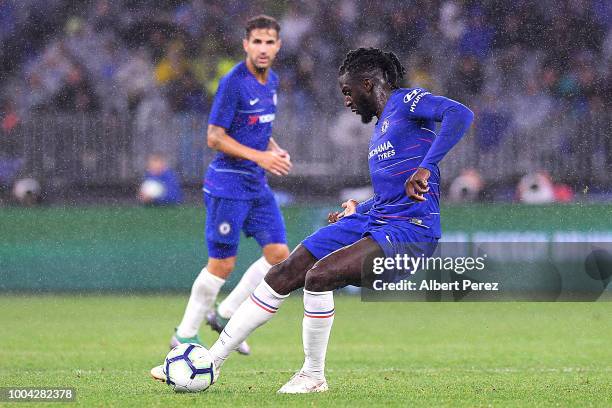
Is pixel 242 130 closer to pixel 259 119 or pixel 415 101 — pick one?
pixel 259 119

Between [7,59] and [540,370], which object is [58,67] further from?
[540,370]

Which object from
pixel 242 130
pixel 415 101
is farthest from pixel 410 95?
pixel 242 130

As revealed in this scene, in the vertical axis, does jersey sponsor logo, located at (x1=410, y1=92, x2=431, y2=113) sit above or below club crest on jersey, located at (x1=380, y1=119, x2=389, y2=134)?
above

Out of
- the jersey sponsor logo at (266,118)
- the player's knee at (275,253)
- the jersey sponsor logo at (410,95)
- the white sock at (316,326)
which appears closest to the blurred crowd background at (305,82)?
the jersey sponsor logo at (266,118)

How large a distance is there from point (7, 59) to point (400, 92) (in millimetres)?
9137

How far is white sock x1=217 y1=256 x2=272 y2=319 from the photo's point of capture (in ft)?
27.3

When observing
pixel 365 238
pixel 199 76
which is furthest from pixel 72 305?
pixel 365 238

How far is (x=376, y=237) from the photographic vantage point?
18.7 feet

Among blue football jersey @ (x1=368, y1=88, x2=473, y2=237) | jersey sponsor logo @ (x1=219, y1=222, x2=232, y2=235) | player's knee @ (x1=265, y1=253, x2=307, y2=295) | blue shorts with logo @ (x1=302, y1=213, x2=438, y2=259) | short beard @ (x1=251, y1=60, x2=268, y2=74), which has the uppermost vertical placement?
short beard @ (x1=251, y1=60, x2=268, y2=74)

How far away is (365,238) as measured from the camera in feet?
18.9

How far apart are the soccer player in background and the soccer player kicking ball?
213 centimetres

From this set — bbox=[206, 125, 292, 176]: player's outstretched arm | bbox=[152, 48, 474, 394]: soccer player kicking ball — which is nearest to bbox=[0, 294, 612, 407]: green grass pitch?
bbox=[152, 48, 474, 394]: soccer player kicking ball

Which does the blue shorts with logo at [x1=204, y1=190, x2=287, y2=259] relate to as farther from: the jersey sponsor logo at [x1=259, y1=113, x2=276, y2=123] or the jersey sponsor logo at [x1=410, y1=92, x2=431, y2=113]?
the jersey sponsor logo at [x1=410, y1=92, x2=431, y2=113]

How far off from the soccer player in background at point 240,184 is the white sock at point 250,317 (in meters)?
2.17
